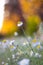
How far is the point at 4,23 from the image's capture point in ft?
4.31

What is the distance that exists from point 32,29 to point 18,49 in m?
0.15

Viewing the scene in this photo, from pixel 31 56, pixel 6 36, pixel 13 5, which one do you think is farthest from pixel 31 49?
pixel 13 5

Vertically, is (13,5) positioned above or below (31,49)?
above

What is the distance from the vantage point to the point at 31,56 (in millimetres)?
1235

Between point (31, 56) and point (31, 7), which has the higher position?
point (31, 7)

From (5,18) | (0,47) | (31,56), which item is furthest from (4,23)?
(31,56)


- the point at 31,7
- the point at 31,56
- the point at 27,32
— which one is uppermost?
the point at 31,7

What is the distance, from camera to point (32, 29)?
1.28m

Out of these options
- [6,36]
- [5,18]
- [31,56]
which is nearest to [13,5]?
Answer: [5,18]

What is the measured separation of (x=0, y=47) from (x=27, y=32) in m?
0.19

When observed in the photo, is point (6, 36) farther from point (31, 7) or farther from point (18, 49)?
point (31, 7)

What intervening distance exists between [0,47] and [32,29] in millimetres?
225

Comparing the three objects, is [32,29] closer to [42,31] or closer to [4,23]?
[42,31]

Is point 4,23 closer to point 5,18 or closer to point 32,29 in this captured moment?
point 5,18
